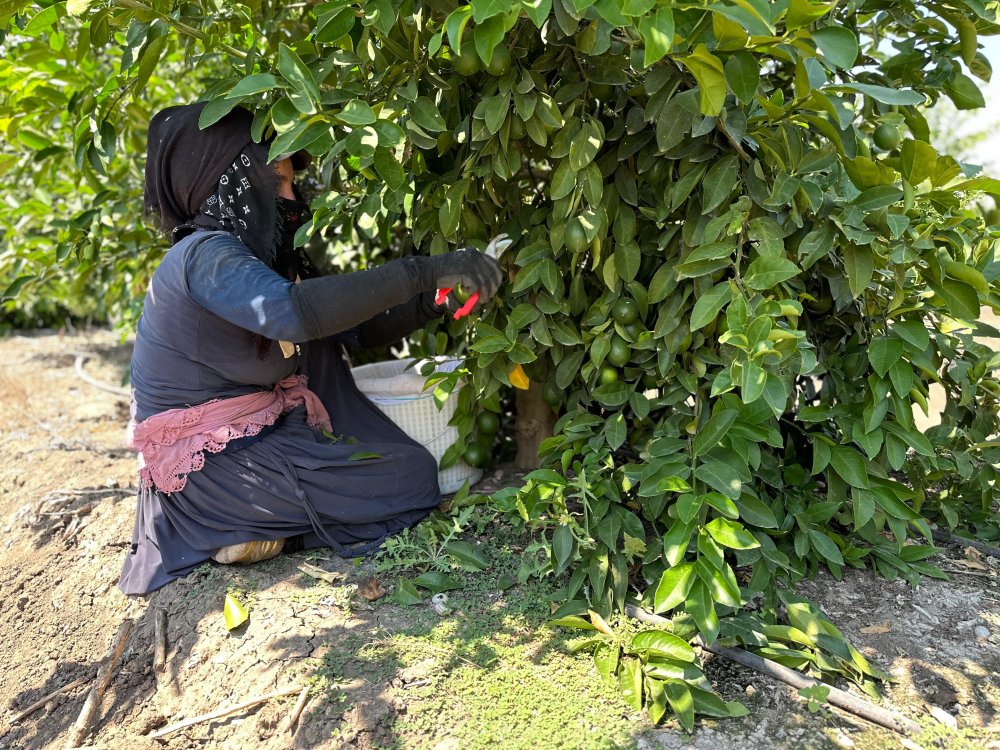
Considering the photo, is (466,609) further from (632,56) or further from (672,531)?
(632,56)

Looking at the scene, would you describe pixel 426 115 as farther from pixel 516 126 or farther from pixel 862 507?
pixel 862 507

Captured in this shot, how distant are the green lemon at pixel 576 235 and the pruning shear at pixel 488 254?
0.27 metres

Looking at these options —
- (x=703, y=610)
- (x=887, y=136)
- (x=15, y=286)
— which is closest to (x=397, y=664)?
(x=703, y=610)

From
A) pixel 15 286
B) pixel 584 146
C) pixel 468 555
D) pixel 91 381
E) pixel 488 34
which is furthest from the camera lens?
pixel 91 381

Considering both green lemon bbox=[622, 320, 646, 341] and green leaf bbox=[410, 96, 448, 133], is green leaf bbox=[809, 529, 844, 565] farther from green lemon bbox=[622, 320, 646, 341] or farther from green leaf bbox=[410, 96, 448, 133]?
green leaf bbox=[410, 96, 448, 133]

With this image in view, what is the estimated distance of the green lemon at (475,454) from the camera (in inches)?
115

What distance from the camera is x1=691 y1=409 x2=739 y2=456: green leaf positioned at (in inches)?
75.9

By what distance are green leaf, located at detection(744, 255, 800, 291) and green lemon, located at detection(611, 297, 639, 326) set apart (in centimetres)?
44

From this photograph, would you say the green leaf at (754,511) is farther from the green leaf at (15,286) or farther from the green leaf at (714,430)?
the green leaf at (15,286)

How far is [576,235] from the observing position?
2145mm

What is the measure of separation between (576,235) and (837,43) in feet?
2.50

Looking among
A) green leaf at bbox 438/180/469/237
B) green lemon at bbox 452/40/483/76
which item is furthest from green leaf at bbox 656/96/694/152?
green leaf at bbox 438/180/469/237

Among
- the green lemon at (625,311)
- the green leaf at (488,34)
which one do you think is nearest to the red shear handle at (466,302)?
the green lemon at (625,311)

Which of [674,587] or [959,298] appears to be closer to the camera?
[674,587]
